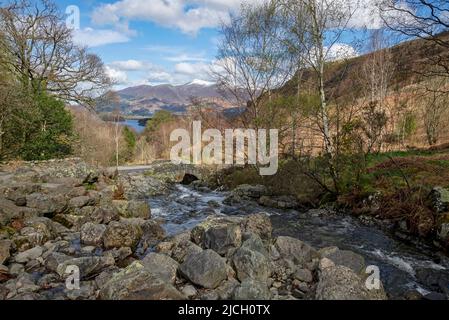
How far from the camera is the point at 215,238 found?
723 cm

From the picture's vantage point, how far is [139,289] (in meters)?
4.80

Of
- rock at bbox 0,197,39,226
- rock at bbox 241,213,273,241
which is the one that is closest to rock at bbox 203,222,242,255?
rock at bbox 241,213,273,241

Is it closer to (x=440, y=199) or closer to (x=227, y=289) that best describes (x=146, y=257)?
(x=227, y=289)

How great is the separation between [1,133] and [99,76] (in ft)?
28.6

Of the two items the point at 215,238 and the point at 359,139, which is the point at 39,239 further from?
the point at 359,139

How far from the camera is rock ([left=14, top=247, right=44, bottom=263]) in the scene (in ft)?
22.1

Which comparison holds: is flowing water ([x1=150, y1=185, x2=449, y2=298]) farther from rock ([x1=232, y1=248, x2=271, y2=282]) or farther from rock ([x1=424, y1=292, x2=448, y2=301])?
rock ([x1=232, y1=248, x2=271, y2=282])

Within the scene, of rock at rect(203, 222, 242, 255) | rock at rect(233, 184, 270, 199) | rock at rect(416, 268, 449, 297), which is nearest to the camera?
rock at rect(416, 268, 449, 297)

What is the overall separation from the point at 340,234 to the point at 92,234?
6.68 m

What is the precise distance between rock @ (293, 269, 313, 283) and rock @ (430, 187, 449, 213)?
497 centimetres

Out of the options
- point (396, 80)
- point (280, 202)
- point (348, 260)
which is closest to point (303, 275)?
point (348, 260)

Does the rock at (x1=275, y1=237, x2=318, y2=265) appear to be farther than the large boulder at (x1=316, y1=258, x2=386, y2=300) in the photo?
Yes

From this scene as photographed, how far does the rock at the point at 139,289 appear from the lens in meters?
4.76

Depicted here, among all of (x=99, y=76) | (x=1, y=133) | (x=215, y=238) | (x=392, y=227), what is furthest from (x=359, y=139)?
(x=99, y=76)
